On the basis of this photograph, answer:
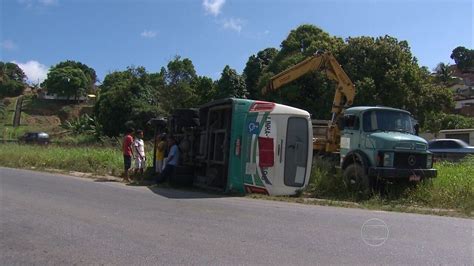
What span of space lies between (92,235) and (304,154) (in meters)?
7.63

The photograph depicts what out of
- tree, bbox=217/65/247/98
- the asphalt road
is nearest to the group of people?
the asphalt road

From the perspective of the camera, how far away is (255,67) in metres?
49.8

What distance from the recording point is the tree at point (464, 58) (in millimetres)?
120812

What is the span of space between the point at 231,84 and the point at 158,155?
29.4 m

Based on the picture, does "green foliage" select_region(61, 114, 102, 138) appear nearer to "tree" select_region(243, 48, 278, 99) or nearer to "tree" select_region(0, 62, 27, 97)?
"tree" select_region(243, 48, 278, 99)

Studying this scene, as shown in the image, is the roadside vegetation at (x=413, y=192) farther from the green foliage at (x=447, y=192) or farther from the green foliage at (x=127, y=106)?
the green foliage at (x=127, y=106)

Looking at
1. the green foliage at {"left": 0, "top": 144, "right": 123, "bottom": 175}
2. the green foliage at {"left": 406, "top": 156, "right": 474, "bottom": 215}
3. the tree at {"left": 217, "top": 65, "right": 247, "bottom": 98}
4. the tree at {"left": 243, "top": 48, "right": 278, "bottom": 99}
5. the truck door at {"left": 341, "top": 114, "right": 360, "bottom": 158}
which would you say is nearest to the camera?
the green foliage at {"left": 406, "top": 156, "right": 474, "bottom": 215}

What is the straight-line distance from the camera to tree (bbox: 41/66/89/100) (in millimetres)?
106000

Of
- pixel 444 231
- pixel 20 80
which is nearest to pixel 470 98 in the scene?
pixel 444 231

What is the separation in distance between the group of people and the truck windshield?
5.90 meters

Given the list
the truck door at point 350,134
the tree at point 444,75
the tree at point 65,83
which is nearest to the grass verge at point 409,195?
the truck door at point 350,134

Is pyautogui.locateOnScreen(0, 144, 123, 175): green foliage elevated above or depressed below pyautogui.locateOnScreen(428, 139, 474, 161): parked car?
below

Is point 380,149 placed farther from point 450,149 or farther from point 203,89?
point 203,89

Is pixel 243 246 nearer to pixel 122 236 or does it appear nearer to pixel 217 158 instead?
pixel 122 236
